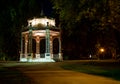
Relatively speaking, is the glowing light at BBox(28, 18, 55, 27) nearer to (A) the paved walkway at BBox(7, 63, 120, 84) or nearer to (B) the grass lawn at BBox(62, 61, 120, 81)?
(B) the grass lawn at BBox(62, 61, 120, 81)

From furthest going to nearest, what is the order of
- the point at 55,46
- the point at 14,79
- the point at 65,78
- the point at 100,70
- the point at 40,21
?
the point at 55,46
the point at 40,21
the point at 100,70
the point at 65,78
the point at 14,79

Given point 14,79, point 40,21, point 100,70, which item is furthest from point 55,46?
point 14,79

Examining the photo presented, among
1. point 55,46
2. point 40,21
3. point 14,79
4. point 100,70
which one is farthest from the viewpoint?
point 55,46

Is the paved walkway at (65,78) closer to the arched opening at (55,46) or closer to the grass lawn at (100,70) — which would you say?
the grass lawn at (100,70)

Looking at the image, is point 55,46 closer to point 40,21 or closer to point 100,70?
point 40,21

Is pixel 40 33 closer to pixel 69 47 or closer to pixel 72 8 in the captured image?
pixel 69 47

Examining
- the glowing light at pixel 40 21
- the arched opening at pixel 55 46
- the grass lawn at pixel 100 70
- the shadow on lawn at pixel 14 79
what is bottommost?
the shadow on lawn at pixel 14 79

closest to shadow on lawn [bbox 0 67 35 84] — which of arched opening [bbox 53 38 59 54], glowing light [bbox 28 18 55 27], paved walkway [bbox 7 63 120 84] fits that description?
paved walkway [bbox 7 63 120 84]

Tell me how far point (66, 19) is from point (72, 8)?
1.85m

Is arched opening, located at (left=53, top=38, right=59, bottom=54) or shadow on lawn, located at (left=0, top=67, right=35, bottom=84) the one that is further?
arched opening, located at (left=53, top=38, right=59, bottom=54)

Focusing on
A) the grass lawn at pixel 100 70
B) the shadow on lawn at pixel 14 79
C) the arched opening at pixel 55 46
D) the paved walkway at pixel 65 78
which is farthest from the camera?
the arched opening at pixel 55 46

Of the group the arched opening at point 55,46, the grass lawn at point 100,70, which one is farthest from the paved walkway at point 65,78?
the arched opening at point 55,46

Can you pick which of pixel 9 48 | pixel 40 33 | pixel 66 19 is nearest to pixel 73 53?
pixel 9 48

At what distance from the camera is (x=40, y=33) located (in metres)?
48.1
